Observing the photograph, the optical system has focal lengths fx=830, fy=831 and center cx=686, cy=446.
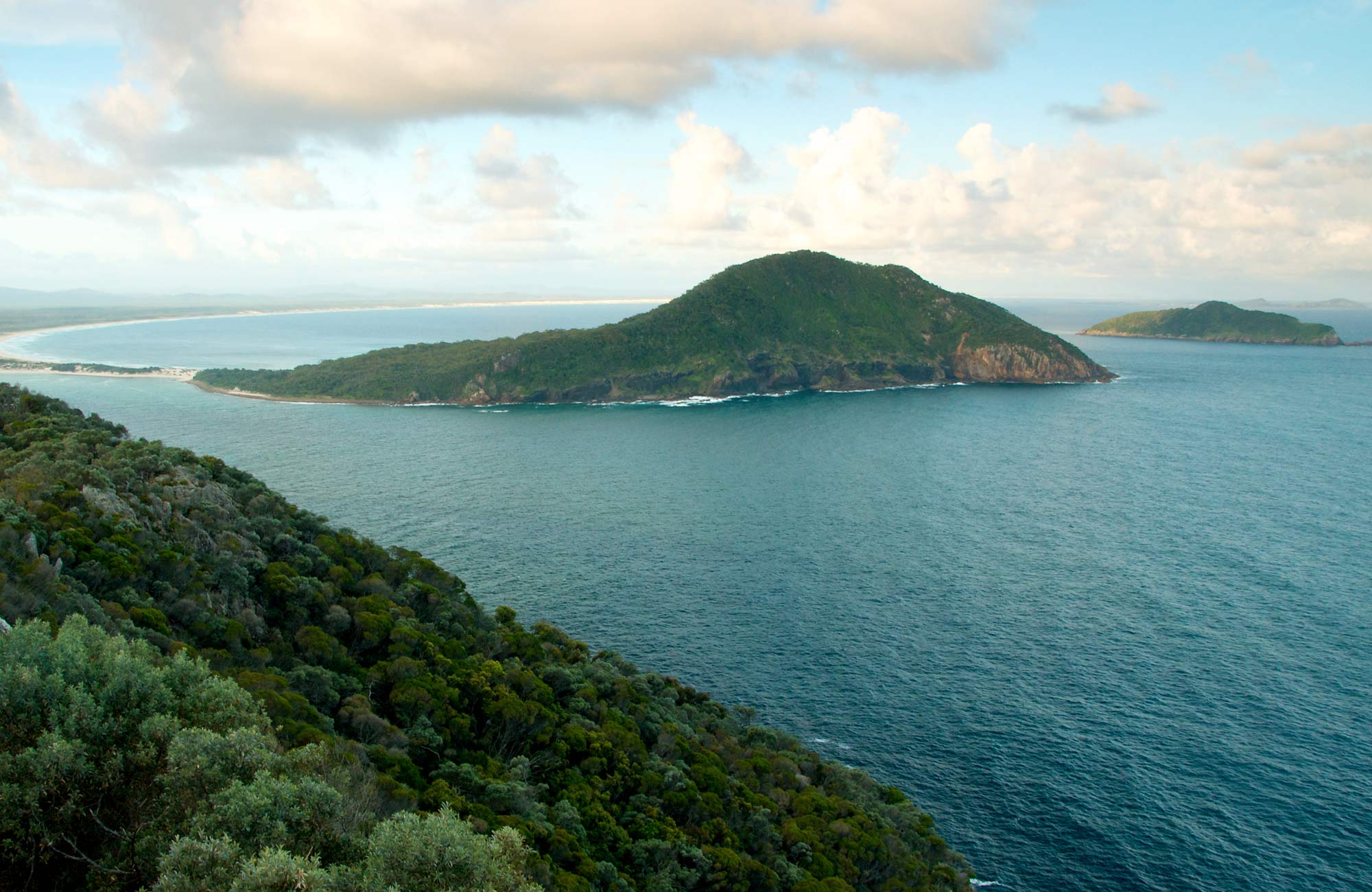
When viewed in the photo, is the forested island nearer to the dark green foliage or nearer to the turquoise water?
the dark green foliage

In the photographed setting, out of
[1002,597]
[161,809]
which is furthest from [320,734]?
[1002,597]

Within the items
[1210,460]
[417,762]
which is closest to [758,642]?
[417,762]

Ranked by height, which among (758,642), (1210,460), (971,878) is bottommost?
(971,878)

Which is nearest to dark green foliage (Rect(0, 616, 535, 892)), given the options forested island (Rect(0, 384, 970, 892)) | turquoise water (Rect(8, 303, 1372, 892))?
forested island (Rect(0, 384, 970, 892))

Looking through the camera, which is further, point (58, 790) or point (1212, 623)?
point (1212, 623)

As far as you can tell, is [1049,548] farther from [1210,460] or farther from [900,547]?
[1210,460]

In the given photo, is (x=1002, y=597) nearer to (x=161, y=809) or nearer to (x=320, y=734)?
(x=320, y=734)

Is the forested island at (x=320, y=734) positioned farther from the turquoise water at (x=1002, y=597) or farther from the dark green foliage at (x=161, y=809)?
the turquoise water at (x=1002, y=597)
